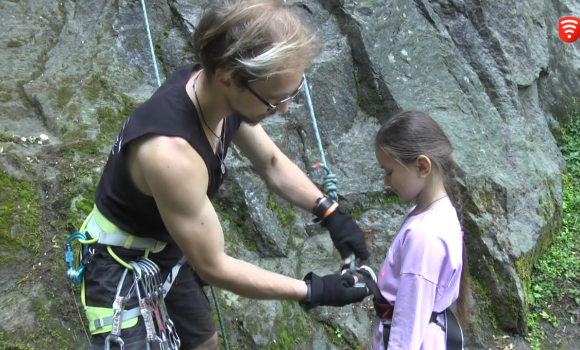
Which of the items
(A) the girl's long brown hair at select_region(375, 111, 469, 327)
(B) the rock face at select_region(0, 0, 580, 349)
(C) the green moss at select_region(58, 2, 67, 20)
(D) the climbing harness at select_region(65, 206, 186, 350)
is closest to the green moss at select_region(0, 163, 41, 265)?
(B) the rock face at select_region(0, 0, 580, 349)

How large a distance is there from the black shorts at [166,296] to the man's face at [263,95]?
804mm

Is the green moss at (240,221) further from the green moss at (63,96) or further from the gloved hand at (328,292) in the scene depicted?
the gloved hand at (328,292)

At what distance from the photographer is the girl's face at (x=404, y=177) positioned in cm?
233

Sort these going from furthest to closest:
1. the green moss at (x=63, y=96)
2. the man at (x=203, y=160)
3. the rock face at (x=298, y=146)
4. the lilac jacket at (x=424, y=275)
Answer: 1. the green moss at (x=63, y=96)
2. the rock face at (x=298, y=146)
3. the lilac jacket at (x=424, y=275)
4. the man at (x=203, y=160)

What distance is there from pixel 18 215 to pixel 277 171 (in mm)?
1704

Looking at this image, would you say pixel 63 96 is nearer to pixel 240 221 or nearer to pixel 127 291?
pixel 240 221

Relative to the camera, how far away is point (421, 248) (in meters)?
2.12

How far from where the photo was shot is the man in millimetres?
1755

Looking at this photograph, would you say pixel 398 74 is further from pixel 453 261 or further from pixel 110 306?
pixel 110 306

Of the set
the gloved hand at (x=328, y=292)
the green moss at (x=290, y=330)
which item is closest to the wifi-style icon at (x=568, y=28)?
the green moss at (x=290, y=330)

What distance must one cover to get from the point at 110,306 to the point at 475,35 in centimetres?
511

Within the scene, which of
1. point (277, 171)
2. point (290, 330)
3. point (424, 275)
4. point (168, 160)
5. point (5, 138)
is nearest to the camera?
point (168, 160)

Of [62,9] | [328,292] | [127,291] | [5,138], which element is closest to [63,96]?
[5,138]

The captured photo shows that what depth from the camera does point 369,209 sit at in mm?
4492
